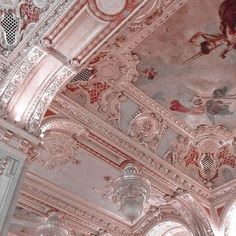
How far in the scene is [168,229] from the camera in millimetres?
11297

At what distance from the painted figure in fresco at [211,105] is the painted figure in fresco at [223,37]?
1039mm

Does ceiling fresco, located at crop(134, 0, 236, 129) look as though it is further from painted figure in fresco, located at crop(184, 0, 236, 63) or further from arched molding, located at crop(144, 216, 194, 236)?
arched molding, located at crop(144, 216, 194, 236)

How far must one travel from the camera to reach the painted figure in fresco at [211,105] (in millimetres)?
9102

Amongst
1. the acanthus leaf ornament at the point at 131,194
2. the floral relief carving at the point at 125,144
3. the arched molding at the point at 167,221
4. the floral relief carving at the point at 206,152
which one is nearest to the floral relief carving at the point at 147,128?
the floral relief carving at the point at 125,144

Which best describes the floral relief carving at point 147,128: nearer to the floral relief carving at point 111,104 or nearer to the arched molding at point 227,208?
the floral relief carving at point 111,104

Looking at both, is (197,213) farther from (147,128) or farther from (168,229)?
(147,128)

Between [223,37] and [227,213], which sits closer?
[223,37]

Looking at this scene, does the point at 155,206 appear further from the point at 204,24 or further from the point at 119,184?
the point at 204,24

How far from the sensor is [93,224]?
34.4 ft

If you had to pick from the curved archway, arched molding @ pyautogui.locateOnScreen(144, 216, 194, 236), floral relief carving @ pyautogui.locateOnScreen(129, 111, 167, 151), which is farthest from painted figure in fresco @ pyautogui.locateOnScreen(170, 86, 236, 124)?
the curved archway

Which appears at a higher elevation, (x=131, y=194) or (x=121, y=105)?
(x=121, y=105)

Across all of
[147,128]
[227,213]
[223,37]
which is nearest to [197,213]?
[227,213]

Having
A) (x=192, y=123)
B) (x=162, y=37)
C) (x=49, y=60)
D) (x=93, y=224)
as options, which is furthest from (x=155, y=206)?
(x=49, y=60)

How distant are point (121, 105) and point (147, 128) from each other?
83 cm
